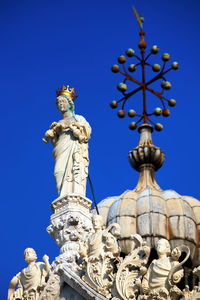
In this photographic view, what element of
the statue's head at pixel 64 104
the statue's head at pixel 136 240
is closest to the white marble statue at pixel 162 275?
the statue's head at pixel 136 240

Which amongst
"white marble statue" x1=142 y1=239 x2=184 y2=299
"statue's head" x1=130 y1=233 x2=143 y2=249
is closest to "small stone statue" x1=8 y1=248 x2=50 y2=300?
"statue's head" x1=130 y1=233 x2=143 y2=249

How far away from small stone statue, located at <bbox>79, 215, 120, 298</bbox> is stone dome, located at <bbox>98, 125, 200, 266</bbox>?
11123 mm

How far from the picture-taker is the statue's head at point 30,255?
22152 millimetres

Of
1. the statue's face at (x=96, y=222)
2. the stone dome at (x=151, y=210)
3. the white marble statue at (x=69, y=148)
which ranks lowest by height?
the statue's face at (x=96, y=222)

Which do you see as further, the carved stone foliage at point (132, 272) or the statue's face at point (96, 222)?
the statue's face at point (96, 222)

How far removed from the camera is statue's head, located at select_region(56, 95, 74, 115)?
24734mm

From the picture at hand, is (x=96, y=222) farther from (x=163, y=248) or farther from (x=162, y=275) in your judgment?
(x=162, y=275)

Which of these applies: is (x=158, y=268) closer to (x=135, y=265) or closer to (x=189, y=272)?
(x=135, y=265)

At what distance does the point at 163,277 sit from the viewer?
19.5m

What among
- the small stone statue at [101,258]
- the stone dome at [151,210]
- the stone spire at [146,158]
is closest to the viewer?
the small stone statue at [101,258]

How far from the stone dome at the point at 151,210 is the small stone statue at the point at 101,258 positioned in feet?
36.5

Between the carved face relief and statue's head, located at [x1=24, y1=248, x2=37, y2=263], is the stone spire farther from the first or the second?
the carved face relief

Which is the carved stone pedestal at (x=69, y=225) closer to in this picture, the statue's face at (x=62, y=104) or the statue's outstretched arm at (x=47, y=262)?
the statue's outstretched arm at (x=47, y=262)

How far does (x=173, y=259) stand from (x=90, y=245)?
7.03ft
